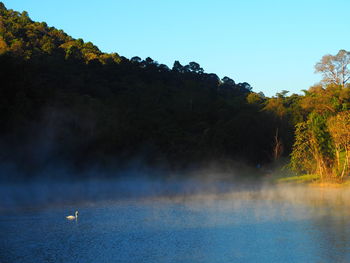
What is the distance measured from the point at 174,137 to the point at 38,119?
16734 millimetres

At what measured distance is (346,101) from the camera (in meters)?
44.8

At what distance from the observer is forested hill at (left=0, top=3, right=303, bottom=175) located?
39.6 m

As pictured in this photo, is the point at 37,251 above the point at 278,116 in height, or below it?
below

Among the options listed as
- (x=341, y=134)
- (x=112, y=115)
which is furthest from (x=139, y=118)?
(x=341, y=134)

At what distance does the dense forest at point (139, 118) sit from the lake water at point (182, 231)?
12.4 metres

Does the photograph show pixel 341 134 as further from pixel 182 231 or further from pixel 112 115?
pixel 112 115

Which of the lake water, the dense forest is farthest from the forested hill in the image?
the lake water

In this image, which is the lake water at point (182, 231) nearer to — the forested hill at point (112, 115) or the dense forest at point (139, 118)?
the dense forest at point (139, 118)

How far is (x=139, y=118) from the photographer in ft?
177

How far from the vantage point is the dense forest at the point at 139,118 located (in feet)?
123

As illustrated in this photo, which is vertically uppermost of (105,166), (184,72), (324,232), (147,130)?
(184,72)

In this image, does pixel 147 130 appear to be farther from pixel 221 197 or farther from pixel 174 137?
pixel 221 197

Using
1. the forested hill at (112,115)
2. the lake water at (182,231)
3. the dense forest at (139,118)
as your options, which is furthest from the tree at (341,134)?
the forested hill at (112,115)

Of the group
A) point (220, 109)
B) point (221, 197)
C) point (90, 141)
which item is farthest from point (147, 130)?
point (221, 197)
